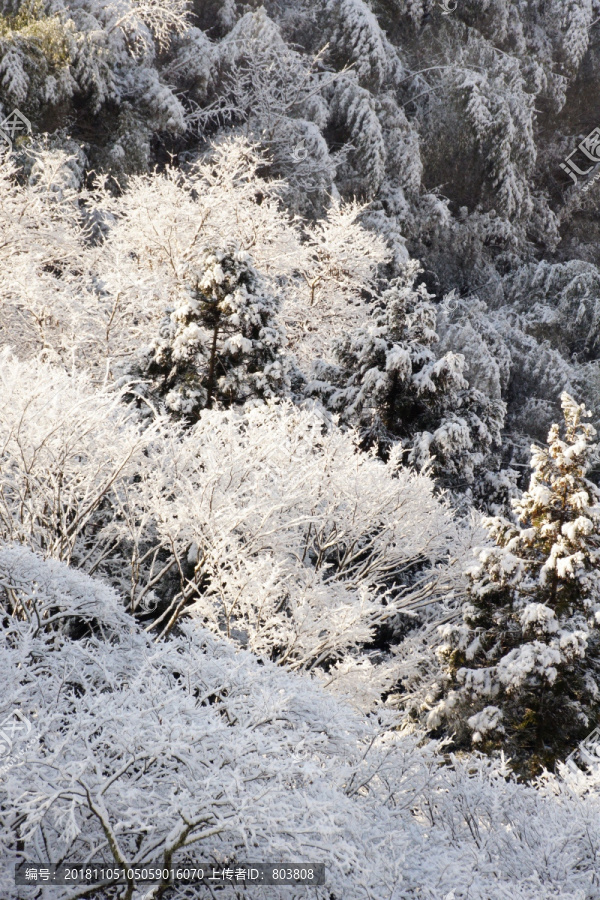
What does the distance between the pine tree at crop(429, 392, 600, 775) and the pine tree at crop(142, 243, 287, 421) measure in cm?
490

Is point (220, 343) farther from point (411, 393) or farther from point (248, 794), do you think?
point (248, 794)

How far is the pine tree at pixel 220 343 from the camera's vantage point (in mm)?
11953

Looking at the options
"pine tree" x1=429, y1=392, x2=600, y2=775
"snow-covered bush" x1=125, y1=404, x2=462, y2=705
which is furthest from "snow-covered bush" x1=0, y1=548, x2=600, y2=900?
"pine tree" x1=429, y1=392, x2=600, y2=775

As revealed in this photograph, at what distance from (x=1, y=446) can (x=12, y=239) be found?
9.05 m

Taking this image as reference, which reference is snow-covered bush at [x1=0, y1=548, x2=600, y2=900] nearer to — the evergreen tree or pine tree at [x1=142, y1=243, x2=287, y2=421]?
pine tree at [x1=142, y1=243, x2=287, y2=421]

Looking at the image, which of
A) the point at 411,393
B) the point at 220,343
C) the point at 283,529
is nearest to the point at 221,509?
the point at 283,529

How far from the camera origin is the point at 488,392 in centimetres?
1927

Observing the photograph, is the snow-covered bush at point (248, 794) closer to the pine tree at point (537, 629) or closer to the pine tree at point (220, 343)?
the pine tree at point (537, 629)

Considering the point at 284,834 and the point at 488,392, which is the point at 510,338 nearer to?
the point at 488,392

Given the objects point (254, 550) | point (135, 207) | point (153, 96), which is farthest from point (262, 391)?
point (153, 96)

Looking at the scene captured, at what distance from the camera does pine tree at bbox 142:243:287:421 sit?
11953mm

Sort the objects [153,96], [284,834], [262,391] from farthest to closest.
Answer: [153,96] < [262,391] < [284,834]

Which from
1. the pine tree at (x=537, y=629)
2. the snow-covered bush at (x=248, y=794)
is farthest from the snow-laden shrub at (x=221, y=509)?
the snow-covered bush at (x=248, y=794)

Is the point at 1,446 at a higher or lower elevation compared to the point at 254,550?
lower
